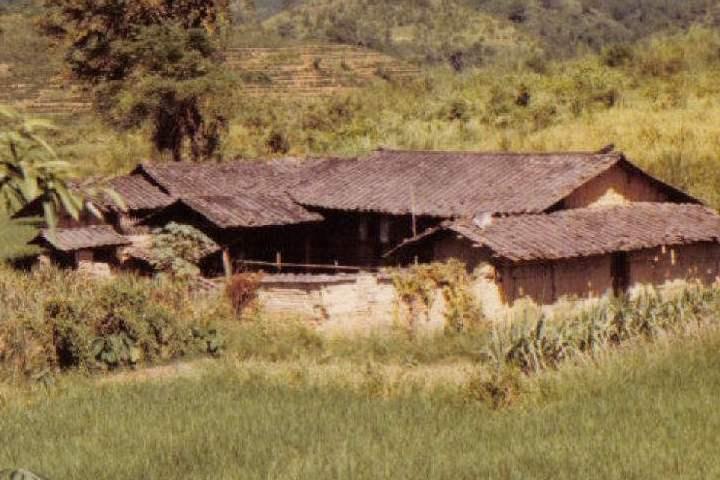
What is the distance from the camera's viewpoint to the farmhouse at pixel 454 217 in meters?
17.1

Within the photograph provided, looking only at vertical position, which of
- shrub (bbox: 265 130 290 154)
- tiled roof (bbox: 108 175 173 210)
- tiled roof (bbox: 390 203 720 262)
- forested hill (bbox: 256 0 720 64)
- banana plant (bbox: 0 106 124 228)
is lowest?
tiled roof (bbox: 390 203 720 262)

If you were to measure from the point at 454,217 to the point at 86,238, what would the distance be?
26.6 feet

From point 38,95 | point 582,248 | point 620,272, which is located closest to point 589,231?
point 582,248

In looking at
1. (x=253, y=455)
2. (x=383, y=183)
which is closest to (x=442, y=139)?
(x=383, y=183)

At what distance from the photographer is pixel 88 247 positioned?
2147 cm

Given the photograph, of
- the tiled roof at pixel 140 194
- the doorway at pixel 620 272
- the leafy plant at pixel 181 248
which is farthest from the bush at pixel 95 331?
the doorway at pixel 620 272

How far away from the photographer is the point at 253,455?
810 centimetres

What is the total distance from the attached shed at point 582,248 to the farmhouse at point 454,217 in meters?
0.03

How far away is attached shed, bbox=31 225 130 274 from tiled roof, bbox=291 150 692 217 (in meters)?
4.12

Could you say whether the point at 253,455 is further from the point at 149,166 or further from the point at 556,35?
the point at 556,35

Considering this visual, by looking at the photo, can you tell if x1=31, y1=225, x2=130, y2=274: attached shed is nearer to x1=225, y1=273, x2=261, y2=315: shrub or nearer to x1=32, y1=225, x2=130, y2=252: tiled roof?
x1=32, y1=225, x2=130, y2=252: tiled roof

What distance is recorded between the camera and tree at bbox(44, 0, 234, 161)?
31.1m

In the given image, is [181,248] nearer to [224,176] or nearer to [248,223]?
[248,223]

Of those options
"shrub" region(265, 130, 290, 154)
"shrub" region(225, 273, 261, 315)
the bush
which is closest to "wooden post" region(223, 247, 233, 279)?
"shrub" region(225, 273, 261, 315)
